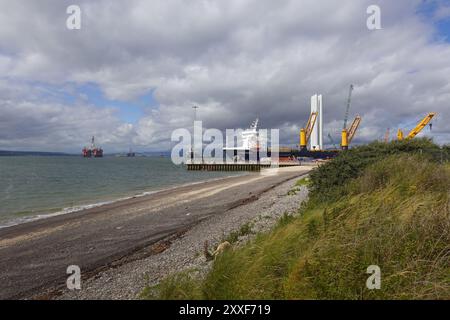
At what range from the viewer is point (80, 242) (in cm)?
1018

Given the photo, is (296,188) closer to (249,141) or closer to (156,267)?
(156,267)

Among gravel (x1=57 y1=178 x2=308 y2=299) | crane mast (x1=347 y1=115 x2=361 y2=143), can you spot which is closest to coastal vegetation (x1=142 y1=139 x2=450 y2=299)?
gravel (x1=57 y1=178 x2=308 y2=299)

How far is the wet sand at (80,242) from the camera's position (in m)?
7.16

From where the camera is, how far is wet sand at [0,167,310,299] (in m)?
7.16

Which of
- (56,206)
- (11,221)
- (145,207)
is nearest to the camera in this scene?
(11,221)

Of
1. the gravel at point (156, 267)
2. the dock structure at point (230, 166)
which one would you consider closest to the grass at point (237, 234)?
the gravel at point (156, 267)

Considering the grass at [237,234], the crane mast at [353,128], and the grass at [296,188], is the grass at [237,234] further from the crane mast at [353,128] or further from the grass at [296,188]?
the crane mast at [353,128]

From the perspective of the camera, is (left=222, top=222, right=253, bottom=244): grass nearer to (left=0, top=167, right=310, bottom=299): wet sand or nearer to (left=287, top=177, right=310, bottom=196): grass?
(left=0, top=167, right=310, bottom=299): wet sand

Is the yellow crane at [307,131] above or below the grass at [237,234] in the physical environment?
above

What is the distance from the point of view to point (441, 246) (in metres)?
3.68

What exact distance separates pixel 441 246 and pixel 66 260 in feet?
31.1
